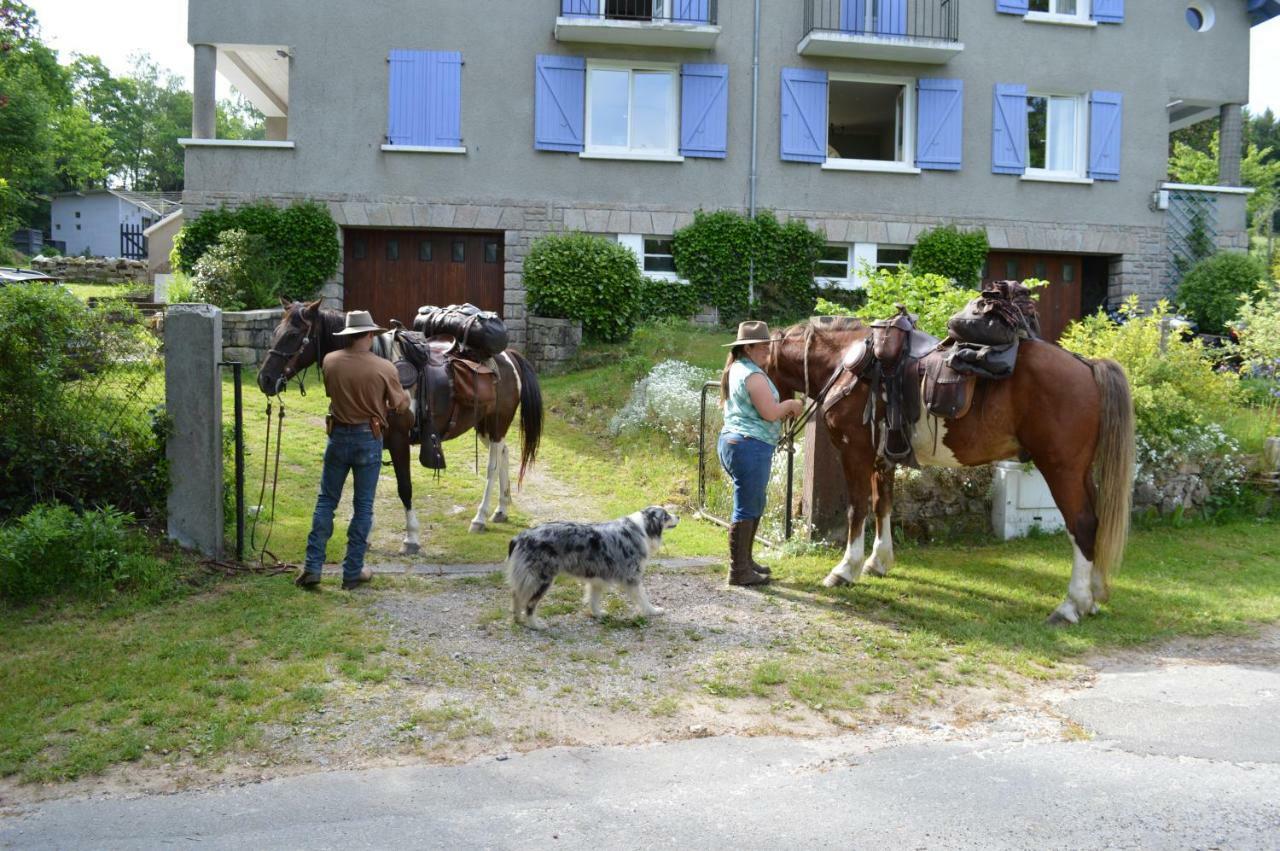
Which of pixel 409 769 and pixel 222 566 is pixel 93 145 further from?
pixel 409 769

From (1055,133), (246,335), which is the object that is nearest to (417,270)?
(246,335)

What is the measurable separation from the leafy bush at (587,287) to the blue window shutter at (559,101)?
104 inches

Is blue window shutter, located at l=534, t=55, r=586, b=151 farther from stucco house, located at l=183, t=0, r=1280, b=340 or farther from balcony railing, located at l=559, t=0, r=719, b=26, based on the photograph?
balcony railing, located at l=559, t=0, r=719, b=26

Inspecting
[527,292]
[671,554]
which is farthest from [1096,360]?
[527,292]

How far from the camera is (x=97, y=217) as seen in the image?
2178 inches

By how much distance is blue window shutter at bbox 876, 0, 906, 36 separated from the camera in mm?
20219

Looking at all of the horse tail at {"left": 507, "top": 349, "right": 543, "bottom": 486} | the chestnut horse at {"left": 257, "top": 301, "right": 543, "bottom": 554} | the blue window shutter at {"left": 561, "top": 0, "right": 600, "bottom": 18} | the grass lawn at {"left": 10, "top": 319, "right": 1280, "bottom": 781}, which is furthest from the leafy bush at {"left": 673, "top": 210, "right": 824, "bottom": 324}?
the grass lawn at {"left": 10, "top": 319, "right": 1280, "bottom": 781}

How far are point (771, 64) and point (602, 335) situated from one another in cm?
684

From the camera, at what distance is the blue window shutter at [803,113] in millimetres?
19891

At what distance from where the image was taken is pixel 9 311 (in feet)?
23.4

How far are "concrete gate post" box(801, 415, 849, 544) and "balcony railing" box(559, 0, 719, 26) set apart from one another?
1284cm

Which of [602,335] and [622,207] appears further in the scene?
[622,207]

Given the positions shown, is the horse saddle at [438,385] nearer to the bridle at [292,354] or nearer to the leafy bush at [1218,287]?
the bridle at [292,354]

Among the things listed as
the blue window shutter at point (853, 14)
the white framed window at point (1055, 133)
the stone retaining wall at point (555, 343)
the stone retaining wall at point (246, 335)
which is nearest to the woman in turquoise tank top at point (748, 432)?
the stone retaining wall at point (555, 343)
